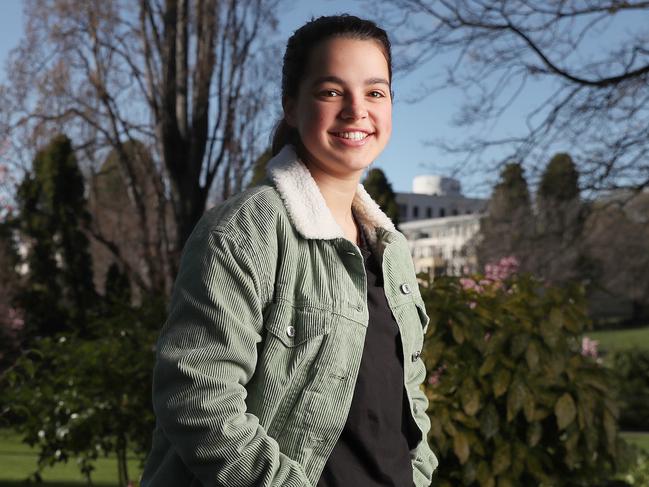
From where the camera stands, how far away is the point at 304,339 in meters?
1.61

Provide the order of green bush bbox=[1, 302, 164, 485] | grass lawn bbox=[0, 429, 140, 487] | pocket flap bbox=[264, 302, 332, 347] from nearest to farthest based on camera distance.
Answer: pocket flap bbox=[264, 302, 332, 347]
green bush bbox=[1, 302, 164, 485]
grass lawn bbox=[0, 429, 140, 487]

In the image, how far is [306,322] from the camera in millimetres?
1621

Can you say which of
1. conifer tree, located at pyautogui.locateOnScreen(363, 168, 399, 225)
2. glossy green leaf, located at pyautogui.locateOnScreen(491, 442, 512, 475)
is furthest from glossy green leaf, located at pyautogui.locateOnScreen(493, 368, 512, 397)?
conifer tree, located at pyautogui.locateOnScreen(363, 168, 399, 225)

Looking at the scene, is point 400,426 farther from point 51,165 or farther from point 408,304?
point 51,165

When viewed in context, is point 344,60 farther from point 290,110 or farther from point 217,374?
point 217,374

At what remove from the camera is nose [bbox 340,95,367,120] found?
178 centimetres

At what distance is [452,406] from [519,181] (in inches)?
225

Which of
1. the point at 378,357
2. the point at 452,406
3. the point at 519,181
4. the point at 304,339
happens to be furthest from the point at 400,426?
the point at 519,181

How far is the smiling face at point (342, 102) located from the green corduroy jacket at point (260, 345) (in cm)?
9

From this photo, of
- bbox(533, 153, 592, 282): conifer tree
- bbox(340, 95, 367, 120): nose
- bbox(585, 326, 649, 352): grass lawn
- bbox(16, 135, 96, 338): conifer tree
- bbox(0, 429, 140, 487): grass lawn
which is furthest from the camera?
bbox(585, 326, 649, 352): grass lawn

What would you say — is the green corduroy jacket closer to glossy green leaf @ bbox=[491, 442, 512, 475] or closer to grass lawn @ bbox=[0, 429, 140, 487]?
glossy green leaf @ bbox=[491, 442, 512, 475]

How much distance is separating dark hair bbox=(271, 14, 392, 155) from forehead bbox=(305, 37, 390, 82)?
1 centimetres

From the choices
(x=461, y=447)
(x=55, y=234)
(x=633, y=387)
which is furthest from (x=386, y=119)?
(x=55, y=234)

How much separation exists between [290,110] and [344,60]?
0.18 m
